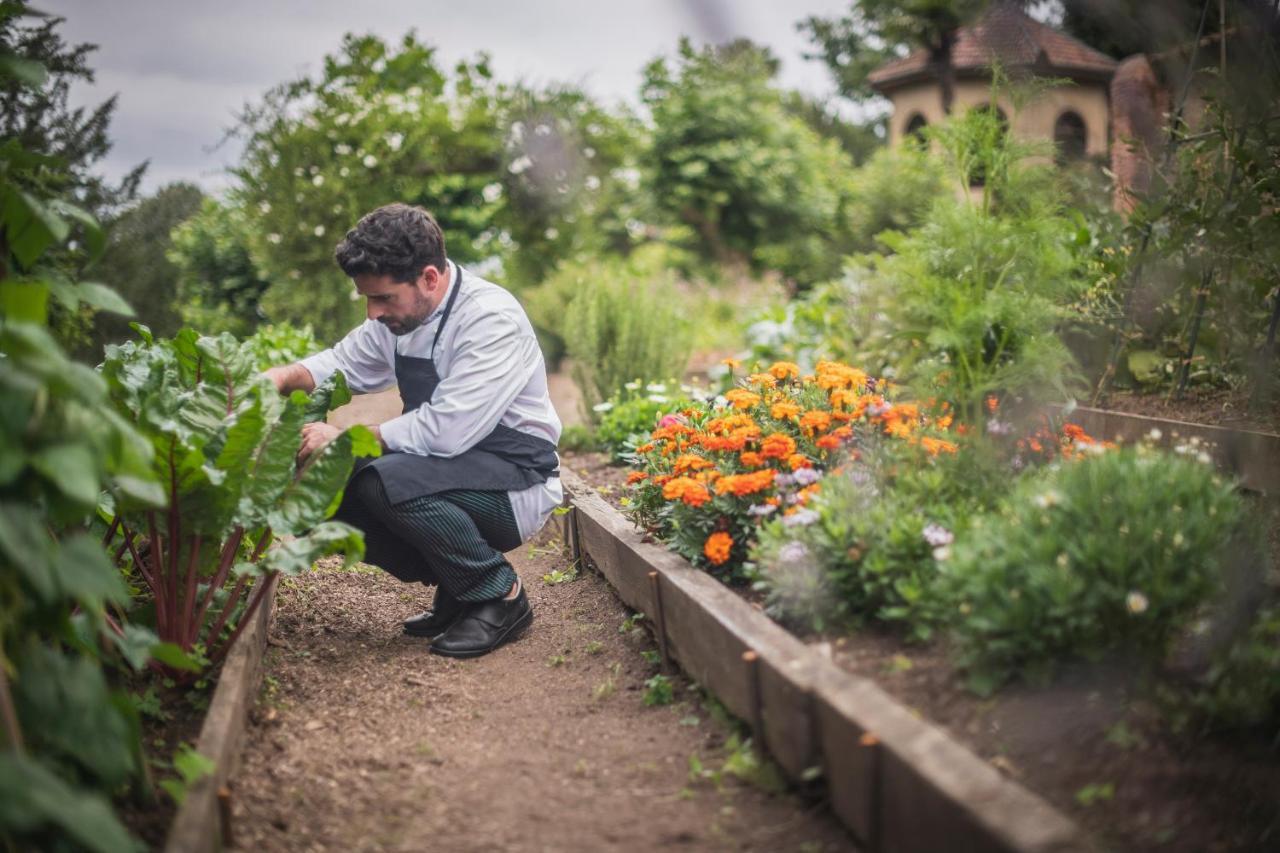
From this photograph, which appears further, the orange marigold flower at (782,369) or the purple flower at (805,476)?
the orange marigold flower at (782,369)

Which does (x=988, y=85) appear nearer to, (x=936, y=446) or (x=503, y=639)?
(x=936, y=446)

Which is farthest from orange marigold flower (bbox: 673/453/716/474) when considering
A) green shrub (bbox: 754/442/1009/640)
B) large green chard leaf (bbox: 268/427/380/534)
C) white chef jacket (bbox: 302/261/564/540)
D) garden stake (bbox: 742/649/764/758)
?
large green chard leaf (bbox: 268/427/380/534)

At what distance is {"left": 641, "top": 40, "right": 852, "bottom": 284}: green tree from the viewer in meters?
16.1

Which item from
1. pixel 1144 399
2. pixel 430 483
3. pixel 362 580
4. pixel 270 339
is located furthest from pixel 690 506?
pixel 270 339

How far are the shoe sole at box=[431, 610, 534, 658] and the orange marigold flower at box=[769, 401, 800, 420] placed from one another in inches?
49.4

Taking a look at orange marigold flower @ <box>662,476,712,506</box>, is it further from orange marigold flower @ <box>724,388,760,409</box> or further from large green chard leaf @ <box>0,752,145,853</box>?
large green chard leaf @ <box>0,752,145,853</box>

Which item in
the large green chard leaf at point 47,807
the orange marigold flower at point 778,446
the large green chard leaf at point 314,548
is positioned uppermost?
the orange marigold flower at point 778,446

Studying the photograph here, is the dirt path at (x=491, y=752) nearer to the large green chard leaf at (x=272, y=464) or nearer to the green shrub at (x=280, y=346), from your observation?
the large green chard leaf at (x=272, y=464)

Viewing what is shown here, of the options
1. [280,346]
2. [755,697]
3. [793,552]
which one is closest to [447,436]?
[793,552]

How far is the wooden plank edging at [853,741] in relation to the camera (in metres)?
1.68

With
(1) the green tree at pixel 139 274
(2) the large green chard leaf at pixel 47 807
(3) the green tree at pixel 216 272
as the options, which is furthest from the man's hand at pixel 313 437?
(3) the green tree at pixel 216 272

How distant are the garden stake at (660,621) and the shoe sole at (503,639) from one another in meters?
0.71

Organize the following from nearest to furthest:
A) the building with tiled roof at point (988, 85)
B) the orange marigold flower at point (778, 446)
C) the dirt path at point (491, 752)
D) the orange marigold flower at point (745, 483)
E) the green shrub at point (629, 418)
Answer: the dirt path at point (491, 752) < the orange marigold flower at point (745, 483) < the orange marigold flower at point (778, 446) < the green shrub at point (629, 418) < the building with tiled roof at point (988, 85)

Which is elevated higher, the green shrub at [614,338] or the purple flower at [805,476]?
the green shrub at [614,338]
